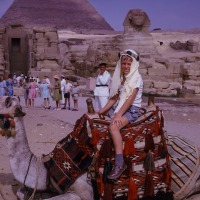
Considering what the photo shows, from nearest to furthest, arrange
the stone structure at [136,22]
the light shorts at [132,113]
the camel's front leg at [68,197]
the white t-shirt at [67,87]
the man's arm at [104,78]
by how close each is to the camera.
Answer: the camel's front leg at [68,197], the light shorts at [132,113], the man's arm at [104,78], the white t-shirt at [67,87], the stone structure at [136,22]

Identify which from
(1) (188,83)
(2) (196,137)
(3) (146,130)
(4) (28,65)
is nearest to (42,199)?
(3) (146,130)

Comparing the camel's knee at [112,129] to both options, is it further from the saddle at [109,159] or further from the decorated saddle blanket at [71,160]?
the decorated saddle blanket at [71,160]

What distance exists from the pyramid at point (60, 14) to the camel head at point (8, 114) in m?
114

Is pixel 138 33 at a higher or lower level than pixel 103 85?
higher

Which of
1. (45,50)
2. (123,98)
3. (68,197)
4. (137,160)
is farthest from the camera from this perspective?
(45,50)

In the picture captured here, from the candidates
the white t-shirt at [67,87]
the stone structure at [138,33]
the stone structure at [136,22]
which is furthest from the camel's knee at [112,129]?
the stone structure at [136,22]

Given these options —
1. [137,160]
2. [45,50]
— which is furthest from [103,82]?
[45,50]

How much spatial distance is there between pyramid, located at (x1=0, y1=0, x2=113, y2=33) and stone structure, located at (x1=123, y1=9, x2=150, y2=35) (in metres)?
86.1

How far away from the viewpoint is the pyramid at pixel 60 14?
119 m

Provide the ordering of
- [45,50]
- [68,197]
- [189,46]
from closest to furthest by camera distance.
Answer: [68,197] → [45,50] → [189,46]

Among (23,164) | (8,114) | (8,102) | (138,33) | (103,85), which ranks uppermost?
(138,33)

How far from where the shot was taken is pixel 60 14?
12744 centimetres

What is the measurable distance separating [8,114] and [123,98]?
114 cm

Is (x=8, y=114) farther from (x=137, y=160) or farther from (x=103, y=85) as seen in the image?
(x=103, y=85)
